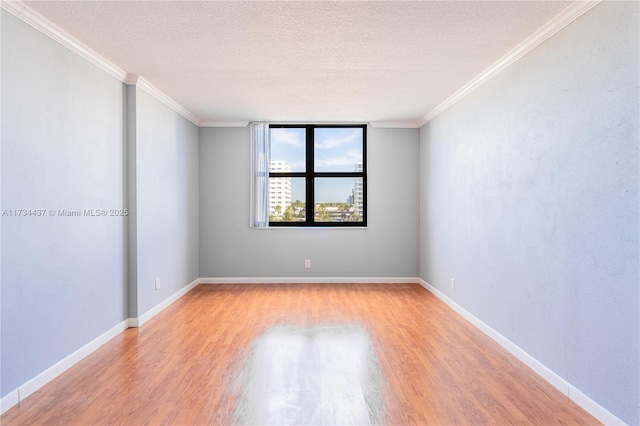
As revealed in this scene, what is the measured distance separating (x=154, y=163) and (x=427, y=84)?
3.03 meters

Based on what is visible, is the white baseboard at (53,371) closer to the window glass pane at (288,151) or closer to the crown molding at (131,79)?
the crown molding at (131,79)

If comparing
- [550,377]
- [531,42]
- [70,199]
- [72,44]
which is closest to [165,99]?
[72,44]

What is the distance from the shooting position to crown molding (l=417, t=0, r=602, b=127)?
228cm

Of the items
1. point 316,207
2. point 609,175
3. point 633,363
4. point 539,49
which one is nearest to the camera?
point 633,363

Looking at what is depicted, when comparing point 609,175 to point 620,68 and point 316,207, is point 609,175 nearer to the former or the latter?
point 620,68

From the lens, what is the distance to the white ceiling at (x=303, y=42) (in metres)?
2.38

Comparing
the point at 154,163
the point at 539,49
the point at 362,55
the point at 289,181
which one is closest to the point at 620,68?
the point at 539,49

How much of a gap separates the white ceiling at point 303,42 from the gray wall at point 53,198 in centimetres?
34

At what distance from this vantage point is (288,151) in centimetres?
580

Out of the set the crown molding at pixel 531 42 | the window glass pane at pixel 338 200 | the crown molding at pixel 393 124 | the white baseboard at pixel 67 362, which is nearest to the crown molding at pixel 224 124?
the window glass pane at pixel 338 200

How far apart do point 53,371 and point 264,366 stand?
1437mm

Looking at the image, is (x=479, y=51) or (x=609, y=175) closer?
(x=609, y=175)

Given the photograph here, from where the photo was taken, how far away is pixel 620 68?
2.00 m

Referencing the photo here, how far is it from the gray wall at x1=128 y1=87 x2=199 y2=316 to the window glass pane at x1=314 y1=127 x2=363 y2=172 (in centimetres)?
185
